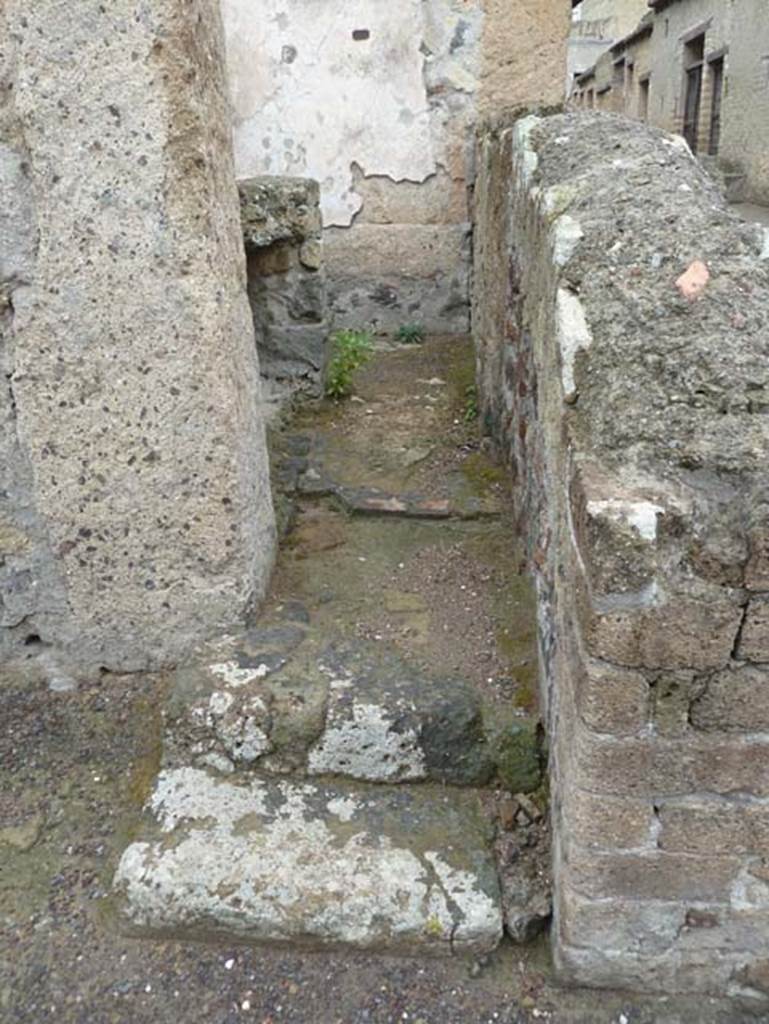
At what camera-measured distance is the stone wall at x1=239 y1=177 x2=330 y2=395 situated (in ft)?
10.2

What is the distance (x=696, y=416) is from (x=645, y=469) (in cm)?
14

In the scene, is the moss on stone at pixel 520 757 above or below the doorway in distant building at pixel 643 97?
below

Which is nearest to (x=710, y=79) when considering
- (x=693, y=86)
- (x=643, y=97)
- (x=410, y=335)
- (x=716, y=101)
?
(x=716, y=101)

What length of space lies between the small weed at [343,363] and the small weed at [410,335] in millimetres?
903

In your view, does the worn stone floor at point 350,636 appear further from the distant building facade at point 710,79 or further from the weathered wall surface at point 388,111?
the distant building facade at point 710,79

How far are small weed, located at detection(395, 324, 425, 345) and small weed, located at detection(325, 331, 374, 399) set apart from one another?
2.96 ft

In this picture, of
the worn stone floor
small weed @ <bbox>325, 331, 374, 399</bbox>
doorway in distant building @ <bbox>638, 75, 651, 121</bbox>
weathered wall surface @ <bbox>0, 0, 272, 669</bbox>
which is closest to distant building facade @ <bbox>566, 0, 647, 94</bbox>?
doorway in distant building @ <bbox>638, 75, 651, 121</bbox>

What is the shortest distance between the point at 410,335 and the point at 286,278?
5.52 ft

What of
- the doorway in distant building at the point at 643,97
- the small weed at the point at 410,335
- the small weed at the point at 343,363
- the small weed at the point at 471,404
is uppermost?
the doorway in distant building at the point at 643,97

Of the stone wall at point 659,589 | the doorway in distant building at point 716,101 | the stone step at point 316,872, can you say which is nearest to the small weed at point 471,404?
the stone wall at point 659,589

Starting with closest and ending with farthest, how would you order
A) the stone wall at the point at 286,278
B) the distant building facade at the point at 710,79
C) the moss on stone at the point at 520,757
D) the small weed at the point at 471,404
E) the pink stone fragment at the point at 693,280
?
the pink stone fragment at the point at 693,280
the moss on stone at the point at 520,757
the stone wall at the point at 286,278
the small weed at the point at 471,404
the distant building facade at the point at 710,79

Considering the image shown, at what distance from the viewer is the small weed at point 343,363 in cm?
379

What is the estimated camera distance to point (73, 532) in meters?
2.17

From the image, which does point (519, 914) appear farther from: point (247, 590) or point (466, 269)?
point (466, 269)
